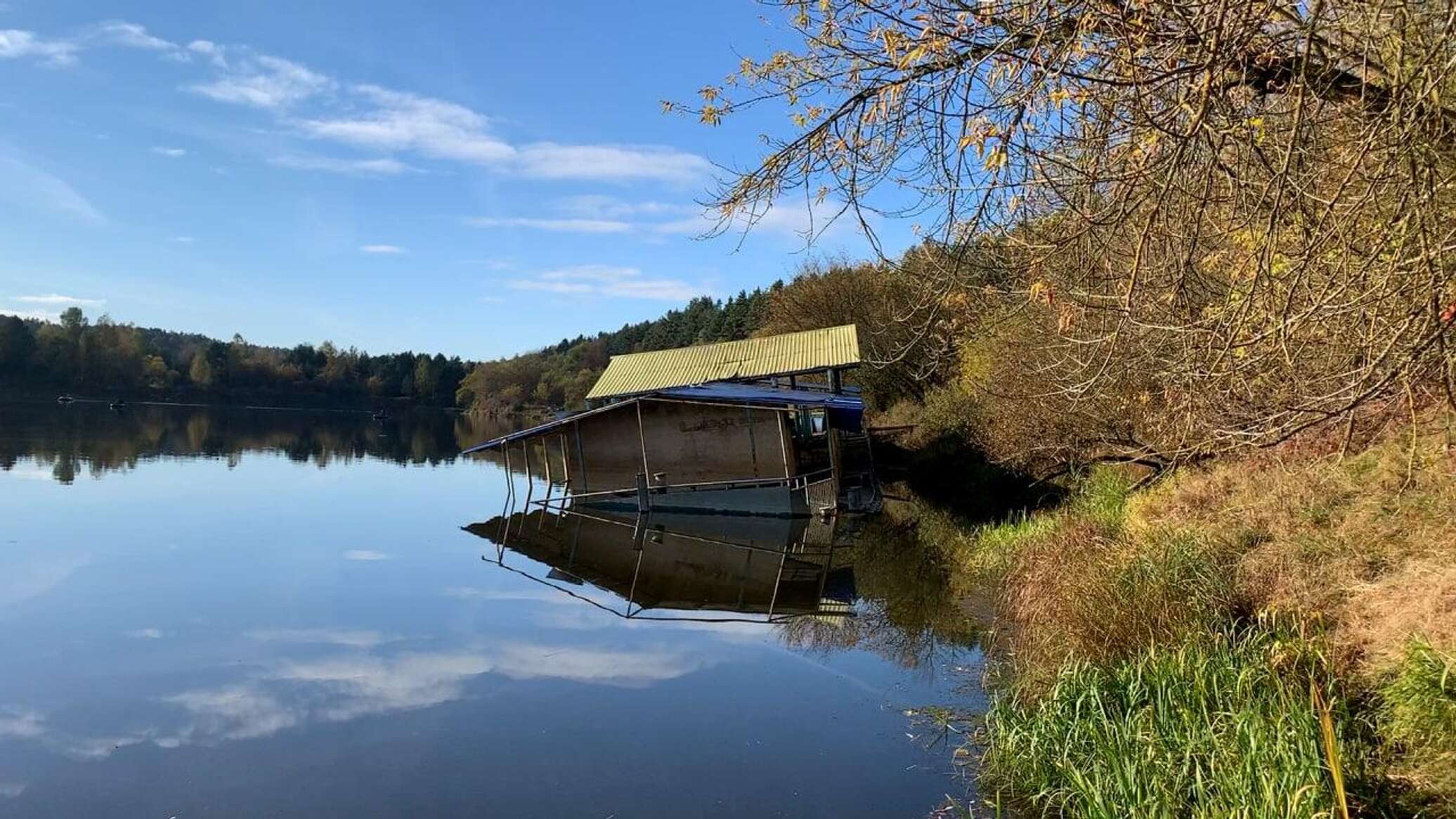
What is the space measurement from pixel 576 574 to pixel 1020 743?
11.3 metres

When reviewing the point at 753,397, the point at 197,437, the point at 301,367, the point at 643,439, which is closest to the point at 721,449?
the point at 753,397

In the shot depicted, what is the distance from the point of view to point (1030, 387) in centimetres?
1641

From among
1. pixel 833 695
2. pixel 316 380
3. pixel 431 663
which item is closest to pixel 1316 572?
pixel 833 695

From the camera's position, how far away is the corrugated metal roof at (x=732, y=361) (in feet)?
98.6

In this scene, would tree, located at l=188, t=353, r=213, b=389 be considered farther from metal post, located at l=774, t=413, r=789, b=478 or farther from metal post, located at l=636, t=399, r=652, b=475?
metal post, located at l=774, t=413, r=789, b=478

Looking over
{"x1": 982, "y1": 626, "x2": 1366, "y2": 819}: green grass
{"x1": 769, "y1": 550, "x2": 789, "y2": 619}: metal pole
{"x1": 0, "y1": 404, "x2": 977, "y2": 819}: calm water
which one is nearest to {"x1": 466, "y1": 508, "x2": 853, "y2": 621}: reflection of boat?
{"x1": 769, "y1": 550, "x2": 789, "y2": 619}: metal pole

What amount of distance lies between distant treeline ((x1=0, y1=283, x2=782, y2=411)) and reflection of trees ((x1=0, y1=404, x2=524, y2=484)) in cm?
1139

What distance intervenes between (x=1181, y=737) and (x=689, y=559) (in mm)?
12728

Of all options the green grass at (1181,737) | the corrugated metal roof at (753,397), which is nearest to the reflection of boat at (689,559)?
the corrugated metal roof at (753,397)

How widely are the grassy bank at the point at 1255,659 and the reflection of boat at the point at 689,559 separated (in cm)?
489

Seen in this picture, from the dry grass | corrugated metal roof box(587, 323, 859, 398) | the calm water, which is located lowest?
the calm water

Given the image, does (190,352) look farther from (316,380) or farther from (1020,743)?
(1020,743)

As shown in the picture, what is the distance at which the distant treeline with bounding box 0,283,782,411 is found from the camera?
87938 millimetres

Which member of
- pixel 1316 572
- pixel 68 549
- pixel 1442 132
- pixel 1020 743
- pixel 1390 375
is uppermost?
pixel 1442 132
